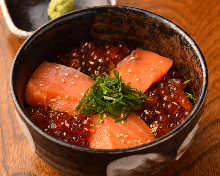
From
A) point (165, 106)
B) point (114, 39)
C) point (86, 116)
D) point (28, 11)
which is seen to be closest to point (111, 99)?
point (86, 116)

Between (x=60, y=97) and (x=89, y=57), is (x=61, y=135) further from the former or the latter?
(x=89, y=57)

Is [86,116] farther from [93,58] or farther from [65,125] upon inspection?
[93,58]

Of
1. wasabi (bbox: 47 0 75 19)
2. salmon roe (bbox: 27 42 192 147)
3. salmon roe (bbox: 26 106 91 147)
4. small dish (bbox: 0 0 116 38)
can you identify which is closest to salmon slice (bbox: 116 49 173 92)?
salmon roe (bbox: 27 42 192 147)

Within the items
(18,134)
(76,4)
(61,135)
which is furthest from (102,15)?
(76,4)

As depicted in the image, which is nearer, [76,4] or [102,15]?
[102,15]

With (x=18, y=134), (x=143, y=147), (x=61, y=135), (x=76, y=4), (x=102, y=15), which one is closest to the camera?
(x=143, y=147)

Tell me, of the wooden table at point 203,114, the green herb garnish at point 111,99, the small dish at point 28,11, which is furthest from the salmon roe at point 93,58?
the small dish at point 28,11

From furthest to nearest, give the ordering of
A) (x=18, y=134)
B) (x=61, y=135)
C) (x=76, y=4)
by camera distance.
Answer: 1. (x=76, y=4)
2. (x=18, y=134)
3. (x=61, y=135)

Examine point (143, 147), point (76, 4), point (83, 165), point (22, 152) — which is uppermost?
point (143, 147)
